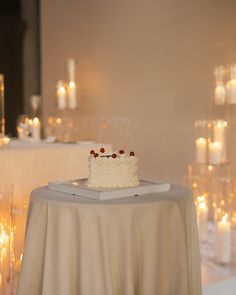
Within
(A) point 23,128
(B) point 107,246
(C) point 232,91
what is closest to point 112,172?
(B) point 107,246

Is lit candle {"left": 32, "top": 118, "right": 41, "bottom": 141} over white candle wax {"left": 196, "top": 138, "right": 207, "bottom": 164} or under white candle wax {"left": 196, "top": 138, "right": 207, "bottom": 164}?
over

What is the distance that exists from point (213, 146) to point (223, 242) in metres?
0.70

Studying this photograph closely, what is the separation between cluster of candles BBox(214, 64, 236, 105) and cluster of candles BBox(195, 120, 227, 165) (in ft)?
0.60

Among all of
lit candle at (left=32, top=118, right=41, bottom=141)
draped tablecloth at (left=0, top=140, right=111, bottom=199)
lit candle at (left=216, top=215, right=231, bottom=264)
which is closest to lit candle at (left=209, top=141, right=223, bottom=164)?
lit candle at (left=216, top=215, right=231, bottom=264)

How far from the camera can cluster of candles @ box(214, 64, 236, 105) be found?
11.4 feet

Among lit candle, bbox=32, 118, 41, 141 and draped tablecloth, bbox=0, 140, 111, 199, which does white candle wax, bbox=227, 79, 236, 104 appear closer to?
draped tablecloth, bbox=0, 140, 111, 199

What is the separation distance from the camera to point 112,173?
1.97 m

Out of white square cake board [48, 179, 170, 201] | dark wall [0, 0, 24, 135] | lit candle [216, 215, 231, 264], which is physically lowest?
lit candle [216, 215, 231, 264]

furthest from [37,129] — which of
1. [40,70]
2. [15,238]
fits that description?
[40,70]

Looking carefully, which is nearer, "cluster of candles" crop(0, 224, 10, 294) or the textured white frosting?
the textured white frosting

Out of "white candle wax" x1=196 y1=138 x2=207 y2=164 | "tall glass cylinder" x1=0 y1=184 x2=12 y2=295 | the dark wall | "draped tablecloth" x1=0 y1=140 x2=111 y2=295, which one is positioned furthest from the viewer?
the dark wall

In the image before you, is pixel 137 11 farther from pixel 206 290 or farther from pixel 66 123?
pixel 206 290

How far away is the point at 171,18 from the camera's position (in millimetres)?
4410

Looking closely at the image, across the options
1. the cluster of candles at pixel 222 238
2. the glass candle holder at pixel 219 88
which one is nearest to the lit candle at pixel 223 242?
the cluster of candles at pixel 222 238
